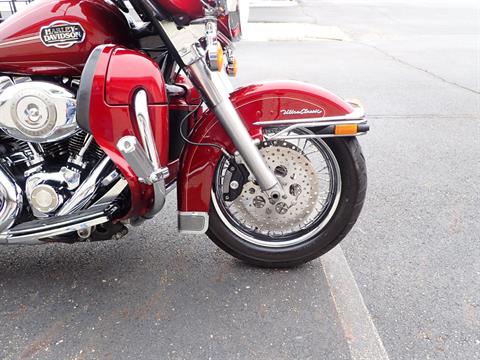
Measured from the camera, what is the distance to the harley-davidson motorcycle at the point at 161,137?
188 centimetres

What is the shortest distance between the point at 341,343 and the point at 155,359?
0.80 m

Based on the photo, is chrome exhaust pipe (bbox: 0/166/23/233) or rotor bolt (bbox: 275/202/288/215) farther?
rotor bolt (bbox: 275/202/288/215)

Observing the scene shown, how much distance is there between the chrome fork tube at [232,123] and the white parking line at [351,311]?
0.65m

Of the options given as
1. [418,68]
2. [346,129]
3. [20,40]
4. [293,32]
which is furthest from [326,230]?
[293,32]

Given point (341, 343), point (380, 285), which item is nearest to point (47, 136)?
point (341, 343)

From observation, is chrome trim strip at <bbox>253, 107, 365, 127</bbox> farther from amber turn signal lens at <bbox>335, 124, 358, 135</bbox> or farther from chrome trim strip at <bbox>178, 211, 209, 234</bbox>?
chrome trim strip at <bbox>178, 211, 209, 234</bbox>

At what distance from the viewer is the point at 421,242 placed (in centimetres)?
275

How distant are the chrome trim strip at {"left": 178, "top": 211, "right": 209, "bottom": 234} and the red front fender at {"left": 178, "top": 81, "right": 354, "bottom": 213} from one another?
A: 0.08 ft

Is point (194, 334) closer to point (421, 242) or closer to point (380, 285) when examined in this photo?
point (380, 285)

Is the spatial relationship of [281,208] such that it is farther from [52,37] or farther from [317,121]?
[52,37]

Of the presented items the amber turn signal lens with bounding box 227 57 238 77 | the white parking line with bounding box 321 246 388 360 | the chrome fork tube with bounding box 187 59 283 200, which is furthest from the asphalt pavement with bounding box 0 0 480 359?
the amber turn signal lens with bounding box 227 57 238 77

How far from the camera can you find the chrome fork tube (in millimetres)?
1983

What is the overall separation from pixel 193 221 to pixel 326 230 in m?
0.69

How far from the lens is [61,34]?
188 centimetres
